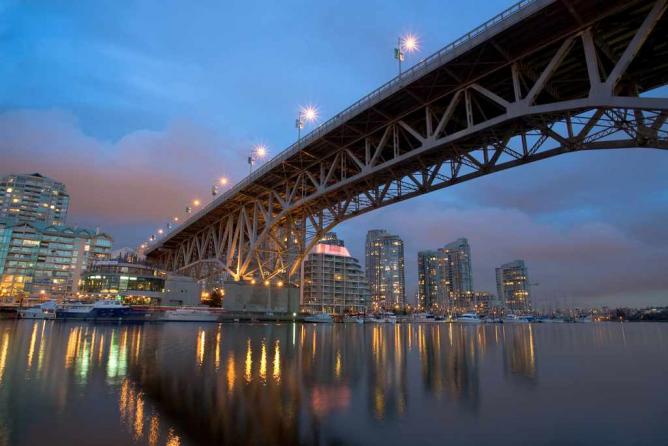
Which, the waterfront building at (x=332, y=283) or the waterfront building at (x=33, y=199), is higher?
the waterfront building at (x=33, y=199)

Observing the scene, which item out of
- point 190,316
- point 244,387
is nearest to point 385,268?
point 190,316

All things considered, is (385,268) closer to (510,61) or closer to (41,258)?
(41,258)

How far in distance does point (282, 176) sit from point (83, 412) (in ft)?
128

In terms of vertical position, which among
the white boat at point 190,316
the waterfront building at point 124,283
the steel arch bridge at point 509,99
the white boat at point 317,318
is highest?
the steel arch bridge at point 509,99

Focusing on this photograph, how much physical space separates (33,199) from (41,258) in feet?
215

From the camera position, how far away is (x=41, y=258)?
108 metres

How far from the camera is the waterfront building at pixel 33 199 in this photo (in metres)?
151

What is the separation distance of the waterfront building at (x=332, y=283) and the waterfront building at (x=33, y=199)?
105833 mm

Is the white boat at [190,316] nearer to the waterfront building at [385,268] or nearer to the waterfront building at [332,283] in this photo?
the waterfront building at [332,283]

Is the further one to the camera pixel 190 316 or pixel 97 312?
pixel 190 316

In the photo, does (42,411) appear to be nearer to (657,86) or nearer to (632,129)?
(632,129)

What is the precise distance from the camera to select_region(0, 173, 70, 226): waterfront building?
15125 centimetres

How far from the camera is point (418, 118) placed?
30297 mm

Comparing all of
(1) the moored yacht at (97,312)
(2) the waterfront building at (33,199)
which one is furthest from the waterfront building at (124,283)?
(2) the waterfront building at (33,199)
